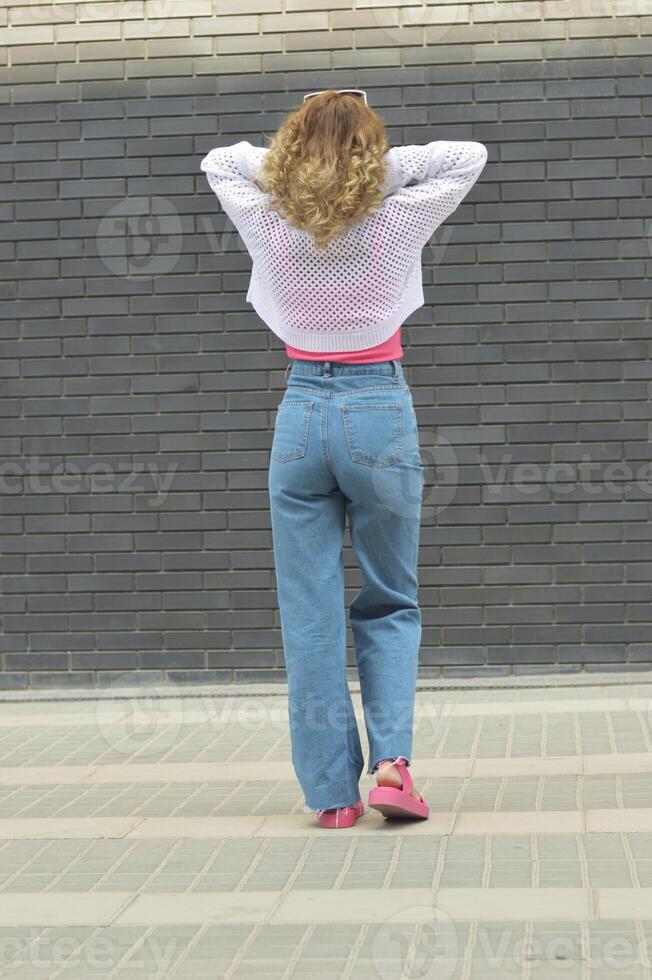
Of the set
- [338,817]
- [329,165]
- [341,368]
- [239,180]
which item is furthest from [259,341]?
[338,817]

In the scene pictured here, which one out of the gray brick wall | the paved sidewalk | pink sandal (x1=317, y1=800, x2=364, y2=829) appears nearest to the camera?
the paved sidewalk

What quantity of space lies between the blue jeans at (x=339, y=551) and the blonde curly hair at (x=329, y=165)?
1.42 ft

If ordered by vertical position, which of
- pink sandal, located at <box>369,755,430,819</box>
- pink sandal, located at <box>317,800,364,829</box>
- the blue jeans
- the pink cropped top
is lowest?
pink sandal, located at <box>317,800,364,829</box>

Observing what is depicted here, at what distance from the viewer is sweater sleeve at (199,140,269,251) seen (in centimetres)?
434

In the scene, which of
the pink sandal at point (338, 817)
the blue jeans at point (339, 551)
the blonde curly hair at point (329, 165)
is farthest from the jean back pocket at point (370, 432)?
the pink sandal at point (338, 817)

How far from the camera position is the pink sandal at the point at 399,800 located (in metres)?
4.27

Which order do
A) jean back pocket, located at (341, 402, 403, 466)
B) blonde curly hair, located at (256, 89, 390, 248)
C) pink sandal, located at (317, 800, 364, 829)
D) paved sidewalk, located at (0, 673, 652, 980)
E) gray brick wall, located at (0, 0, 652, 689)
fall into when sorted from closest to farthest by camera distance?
1. paved sidewalk, located at (0, 673, 652, 980)
2. blonde curly hair, located at (256, 89, 390, 248)
3. jean back pocket, located at (341, 402, 403, 466)
4. pink sandal, located at (317, 800, 364, 829)
5. gray brick wall, located at (0, 0, 652, 689)

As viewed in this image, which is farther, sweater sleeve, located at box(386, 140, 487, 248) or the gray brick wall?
the gray brick wall

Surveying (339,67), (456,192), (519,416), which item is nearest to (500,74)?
(339,67)

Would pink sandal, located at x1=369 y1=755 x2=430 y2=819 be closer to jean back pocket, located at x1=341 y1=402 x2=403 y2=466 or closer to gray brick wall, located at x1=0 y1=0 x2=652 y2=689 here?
jean back pocket, located at x1=341 y1=402 x2=403 y2=466

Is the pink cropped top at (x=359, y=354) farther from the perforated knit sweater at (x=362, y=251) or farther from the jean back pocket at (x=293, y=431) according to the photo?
the jean back pocket at (x=293, y=431)

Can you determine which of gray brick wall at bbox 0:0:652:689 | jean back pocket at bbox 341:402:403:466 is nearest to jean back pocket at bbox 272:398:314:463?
jean back pocket at bbox 341:402:403:466

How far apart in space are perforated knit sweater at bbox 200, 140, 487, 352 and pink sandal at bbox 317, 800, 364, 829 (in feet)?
4.44

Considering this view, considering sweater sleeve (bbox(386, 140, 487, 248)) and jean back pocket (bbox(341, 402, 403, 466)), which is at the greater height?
sweater sleeve (bbox(386, 140, 487, 248))
